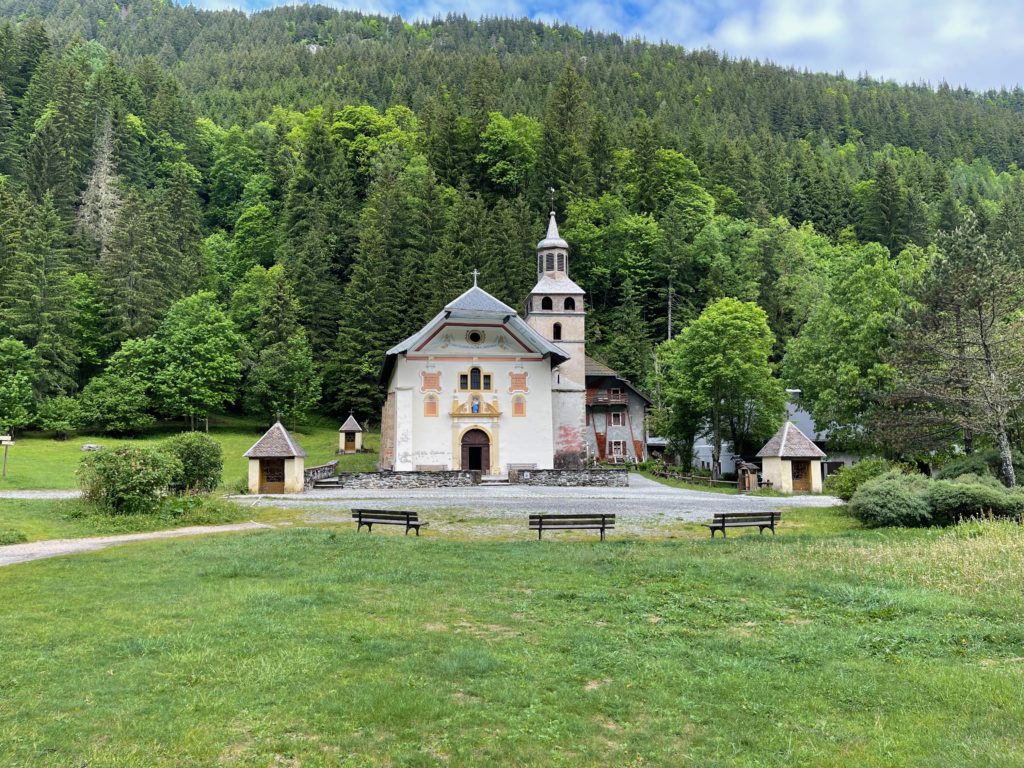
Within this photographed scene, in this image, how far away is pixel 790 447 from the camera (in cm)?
3259

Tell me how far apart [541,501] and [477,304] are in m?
16.5

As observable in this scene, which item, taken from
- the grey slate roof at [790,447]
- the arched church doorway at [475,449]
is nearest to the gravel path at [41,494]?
the arched church doorway at [475,449]

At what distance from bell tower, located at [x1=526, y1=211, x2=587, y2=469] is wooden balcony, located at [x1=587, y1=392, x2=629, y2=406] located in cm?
548

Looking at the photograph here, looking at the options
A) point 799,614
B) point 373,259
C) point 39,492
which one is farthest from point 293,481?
point 373,259

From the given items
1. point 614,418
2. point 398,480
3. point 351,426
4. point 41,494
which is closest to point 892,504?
point 398,480

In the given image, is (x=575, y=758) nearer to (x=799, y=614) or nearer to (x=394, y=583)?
(x=799, y=614)

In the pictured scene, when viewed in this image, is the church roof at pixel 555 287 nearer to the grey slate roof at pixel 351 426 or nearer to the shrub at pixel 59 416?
the grey slate roof at pixel 351 426

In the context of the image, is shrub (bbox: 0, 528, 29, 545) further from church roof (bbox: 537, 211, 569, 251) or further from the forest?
church roof (bbox: 537, 211, 569, 251)

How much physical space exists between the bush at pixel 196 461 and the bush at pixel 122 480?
12.3 ft

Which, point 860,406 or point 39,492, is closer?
point 39,492

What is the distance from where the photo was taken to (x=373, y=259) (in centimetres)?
5816

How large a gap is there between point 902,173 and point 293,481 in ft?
255

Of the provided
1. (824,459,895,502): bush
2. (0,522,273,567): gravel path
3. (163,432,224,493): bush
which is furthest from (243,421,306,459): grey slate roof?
(824,459,895,502): bush

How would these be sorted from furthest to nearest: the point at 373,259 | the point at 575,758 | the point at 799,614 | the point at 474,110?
the point at 474,110 < the point at 373,259 < the point at 799,614 < the point at 575,758
